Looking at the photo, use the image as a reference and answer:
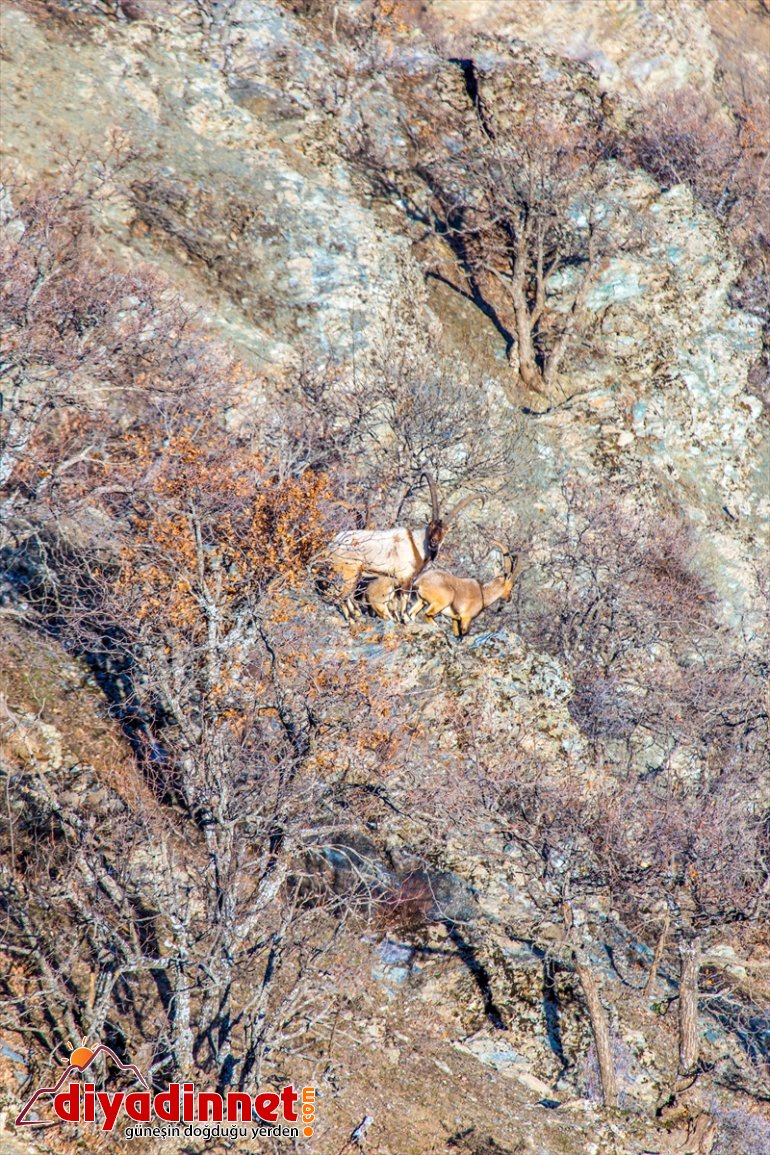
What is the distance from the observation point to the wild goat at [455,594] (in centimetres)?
1750

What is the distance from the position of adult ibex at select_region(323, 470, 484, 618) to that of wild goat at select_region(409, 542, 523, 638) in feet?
1.01

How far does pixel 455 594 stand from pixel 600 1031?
758cm

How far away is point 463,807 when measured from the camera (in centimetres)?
1588

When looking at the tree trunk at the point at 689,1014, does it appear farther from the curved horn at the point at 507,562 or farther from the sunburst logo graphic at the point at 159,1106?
the curved horn at the point at 507,562

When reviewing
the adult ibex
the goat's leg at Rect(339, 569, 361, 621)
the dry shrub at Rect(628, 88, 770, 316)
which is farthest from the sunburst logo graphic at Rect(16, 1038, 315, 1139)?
the dry shrub at Rect(628, 88, 770, 316)

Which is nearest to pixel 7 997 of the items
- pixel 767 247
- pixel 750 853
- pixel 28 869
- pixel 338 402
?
pixel 28 869

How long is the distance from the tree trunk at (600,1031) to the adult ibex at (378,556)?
6.81 m

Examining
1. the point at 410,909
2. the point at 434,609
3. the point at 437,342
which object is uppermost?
the point at 434,609

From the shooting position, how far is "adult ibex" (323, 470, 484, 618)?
55.6 feet

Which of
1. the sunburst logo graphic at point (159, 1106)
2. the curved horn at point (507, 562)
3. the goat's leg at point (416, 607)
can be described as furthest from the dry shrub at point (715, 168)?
the sunburst logo graphic at point (159, 1106)

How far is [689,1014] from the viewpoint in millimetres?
15344

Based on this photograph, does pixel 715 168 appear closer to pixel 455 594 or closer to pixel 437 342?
pixel 437 342

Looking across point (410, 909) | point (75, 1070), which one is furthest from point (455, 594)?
point (75, 1070)

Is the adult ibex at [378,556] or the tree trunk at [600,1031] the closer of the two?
the tree trunk at [600,1031]
